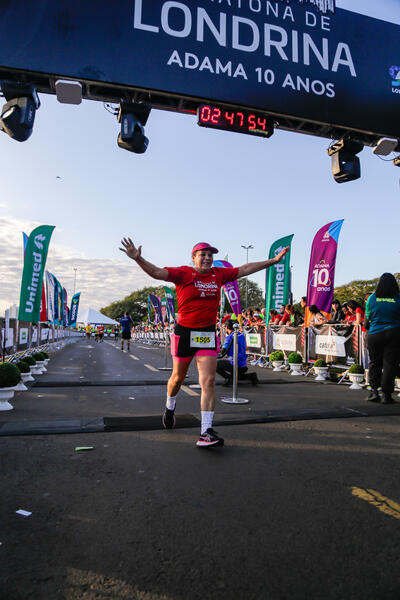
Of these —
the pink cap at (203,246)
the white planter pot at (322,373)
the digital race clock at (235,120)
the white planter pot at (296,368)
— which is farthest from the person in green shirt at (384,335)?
the white planter pot at (296,368)

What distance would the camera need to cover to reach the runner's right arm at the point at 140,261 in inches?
163

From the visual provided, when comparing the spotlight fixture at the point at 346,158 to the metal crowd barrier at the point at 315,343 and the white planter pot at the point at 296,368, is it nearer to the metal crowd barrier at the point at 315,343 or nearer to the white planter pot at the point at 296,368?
the metal crowd barrier at the point at 315,343

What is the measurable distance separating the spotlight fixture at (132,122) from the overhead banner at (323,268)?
20.5ft

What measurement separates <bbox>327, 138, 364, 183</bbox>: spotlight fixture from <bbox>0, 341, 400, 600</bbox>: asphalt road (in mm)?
5962

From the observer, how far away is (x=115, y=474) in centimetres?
326

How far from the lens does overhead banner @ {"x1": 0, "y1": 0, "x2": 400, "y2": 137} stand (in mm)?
6785

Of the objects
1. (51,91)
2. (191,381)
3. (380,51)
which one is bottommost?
(191,381)

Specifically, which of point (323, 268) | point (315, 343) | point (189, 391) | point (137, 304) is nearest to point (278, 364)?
point (315, 343)

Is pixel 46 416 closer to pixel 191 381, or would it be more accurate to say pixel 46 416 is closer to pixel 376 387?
pixel 191 381

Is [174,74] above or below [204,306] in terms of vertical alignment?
above

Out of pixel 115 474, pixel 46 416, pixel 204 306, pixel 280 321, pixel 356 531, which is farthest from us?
pixel 280 321

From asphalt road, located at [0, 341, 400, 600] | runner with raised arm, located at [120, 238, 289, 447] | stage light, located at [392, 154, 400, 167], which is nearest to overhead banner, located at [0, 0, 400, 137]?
stage light, located at [392, 154, 400, 167]

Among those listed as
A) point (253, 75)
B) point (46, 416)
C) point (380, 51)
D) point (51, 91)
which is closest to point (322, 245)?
point (380, 51)

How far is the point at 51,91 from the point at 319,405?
7263 mm
